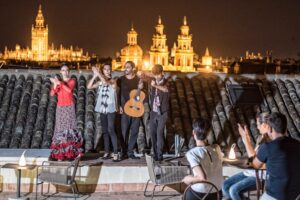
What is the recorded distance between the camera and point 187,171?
338 inches

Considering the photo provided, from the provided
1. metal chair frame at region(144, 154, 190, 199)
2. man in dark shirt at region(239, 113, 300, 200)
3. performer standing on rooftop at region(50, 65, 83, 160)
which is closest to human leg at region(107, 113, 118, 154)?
performer standing on rooftop at region(50, 65, 83, 160)

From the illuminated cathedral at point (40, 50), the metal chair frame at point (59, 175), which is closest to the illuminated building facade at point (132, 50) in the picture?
the illuminated cathedral at point (40, 50)

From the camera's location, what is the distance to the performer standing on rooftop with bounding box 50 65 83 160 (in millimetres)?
9141

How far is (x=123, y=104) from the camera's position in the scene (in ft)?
33.1

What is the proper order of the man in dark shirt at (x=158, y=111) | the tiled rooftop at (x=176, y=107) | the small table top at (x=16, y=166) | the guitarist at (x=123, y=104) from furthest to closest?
→ the tiled rooftop at (x=176, y=107), the guitarist at (x=123, y=104), the man in dark shirt at (x=158, y=111), the small table top at (x=16, y=166)

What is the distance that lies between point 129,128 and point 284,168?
4.13 metres

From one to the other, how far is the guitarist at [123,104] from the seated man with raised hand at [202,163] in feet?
10.6

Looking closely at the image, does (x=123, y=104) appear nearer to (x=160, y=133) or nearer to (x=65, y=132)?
(x=160, y=133)

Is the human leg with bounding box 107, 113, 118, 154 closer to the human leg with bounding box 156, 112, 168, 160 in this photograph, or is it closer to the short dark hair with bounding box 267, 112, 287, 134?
the human leg with bounding box 156, 112, 168, 160

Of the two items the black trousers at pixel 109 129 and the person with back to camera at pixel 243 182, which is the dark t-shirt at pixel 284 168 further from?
the black trousers at pixel 109 129

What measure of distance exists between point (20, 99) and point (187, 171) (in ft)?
17.5

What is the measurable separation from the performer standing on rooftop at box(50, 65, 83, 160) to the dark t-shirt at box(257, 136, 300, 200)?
11.6 feet

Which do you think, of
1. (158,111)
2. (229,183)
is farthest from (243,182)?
(158,111)

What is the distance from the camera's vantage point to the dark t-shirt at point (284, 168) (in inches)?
251
